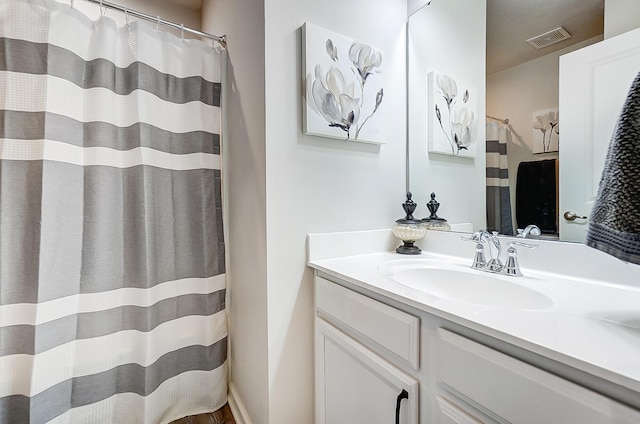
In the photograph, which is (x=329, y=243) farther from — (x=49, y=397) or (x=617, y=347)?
(x=49, y=397)

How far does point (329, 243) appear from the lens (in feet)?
3.85

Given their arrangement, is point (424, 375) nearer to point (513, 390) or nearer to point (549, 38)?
point (513, 390)

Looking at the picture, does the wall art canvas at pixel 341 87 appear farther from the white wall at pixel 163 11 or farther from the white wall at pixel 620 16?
the white wall at pixel 163 11

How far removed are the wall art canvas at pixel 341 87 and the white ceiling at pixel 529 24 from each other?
0.46 metres

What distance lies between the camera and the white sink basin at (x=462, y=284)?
33.6 inches

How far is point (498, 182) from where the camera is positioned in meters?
1.15

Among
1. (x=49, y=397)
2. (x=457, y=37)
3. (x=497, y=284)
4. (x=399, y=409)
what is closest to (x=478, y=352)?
(x=399, y=409)

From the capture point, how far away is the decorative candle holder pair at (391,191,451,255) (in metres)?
1.28

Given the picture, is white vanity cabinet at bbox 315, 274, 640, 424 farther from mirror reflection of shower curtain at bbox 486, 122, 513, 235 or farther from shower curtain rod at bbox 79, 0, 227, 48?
shower curtain rod at bbox 79, 0, 227, 48

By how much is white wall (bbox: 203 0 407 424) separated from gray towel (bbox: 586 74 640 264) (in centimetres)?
83

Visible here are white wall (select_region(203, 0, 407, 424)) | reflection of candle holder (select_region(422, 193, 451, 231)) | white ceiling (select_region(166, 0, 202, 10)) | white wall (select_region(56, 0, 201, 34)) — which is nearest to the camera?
white wall (select_region(203, 0, 407, 424))

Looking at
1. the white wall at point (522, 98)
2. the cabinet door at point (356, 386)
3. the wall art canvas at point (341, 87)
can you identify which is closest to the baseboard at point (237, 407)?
the cabinet door at point (356, 386)

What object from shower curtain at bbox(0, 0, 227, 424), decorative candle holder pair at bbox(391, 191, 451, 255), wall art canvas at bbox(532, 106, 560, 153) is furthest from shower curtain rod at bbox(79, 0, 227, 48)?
wall art canvas at bbox(532, 106, 560, 153)

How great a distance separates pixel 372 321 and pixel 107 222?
1.16 metres
